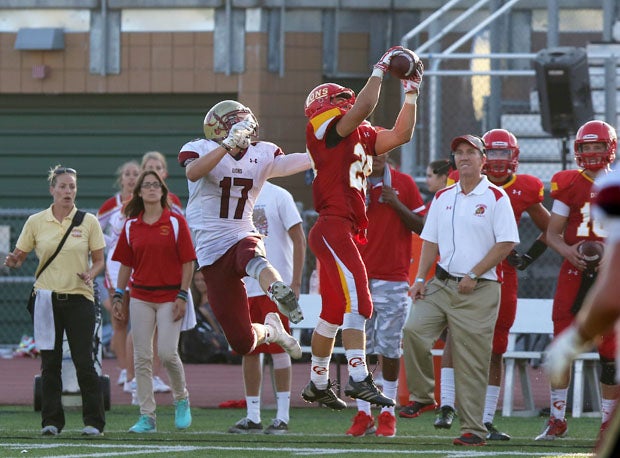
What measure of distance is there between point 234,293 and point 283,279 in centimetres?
195

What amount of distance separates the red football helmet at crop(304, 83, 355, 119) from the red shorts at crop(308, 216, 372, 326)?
65cm

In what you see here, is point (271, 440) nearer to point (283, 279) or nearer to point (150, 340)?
point (150, 340)

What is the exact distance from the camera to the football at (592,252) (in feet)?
33.8

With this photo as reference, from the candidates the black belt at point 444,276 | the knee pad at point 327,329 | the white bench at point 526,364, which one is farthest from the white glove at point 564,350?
the white bench at point 526,364

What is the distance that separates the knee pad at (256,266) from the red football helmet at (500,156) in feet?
8.27

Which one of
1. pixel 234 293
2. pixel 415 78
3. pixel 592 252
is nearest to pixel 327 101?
pixel 415 78

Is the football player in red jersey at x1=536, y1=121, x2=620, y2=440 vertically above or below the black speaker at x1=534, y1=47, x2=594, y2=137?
below

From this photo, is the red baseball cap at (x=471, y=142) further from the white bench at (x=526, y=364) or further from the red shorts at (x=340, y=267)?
the white bench at (x=526, y=364)

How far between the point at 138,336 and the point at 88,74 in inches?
426

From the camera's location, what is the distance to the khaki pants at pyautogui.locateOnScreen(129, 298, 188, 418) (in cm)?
1110

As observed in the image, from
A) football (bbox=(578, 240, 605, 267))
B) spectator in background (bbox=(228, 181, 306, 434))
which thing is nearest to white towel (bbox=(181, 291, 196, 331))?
spectator in background (bbox=(228, 181, 306, 434))

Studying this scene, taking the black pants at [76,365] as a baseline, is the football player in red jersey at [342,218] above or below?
above

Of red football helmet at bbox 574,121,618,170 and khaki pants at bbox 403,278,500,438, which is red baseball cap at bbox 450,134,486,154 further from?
khaki pants at bbox 403,278,500,438

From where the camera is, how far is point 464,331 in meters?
10.0
